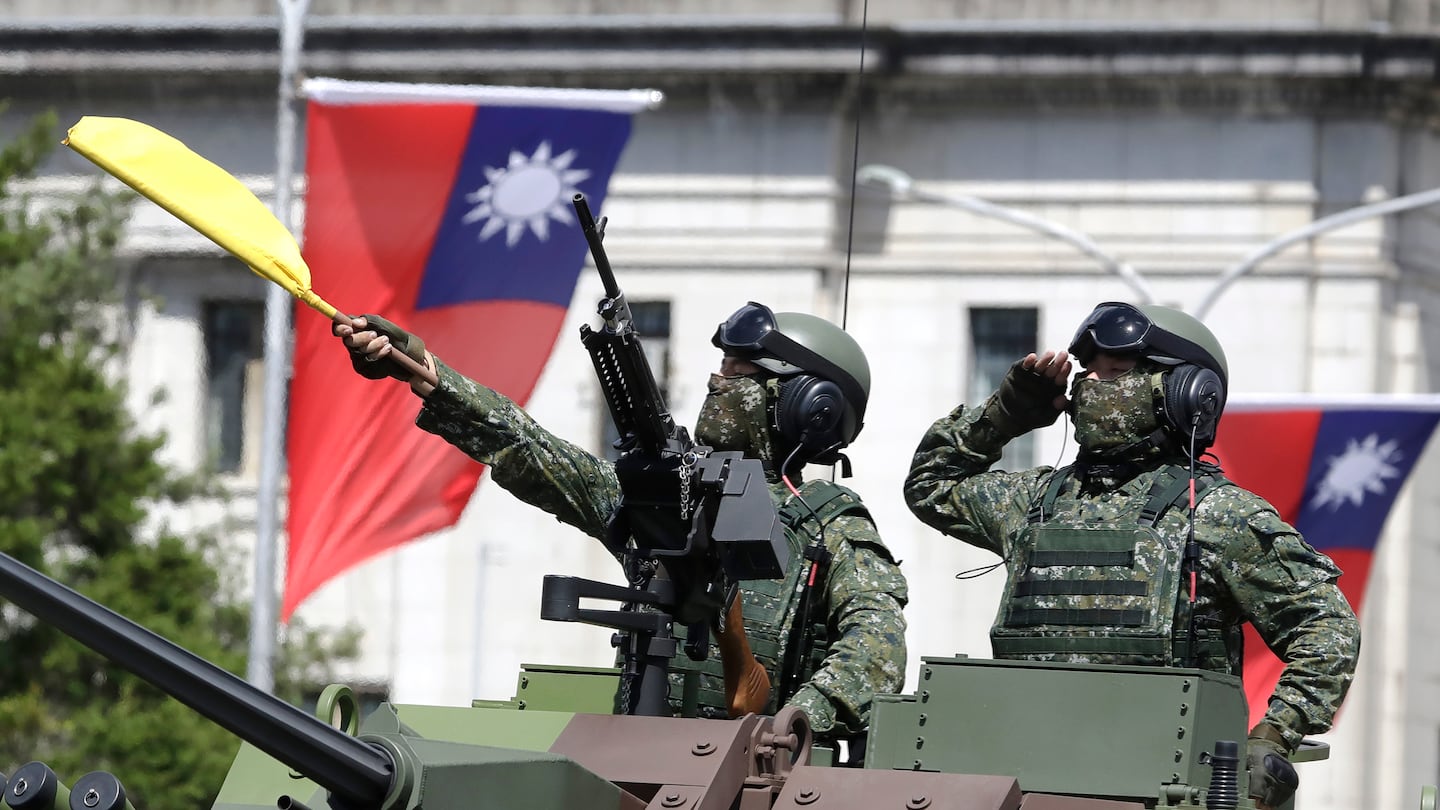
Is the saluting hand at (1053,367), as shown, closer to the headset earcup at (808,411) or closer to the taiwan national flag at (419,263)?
the headset earcup at (808,411)

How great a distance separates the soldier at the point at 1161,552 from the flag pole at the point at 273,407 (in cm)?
1298

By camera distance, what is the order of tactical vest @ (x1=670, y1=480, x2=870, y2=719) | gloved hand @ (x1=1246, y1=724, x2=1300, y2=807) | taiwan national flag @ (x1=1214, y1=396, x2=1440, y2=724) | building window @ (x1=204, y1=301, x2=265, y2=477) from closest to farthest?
1. gloved hand @ (x1=1246, y1=724, x2=1300, y2=807)
2. tactical vest @ (x1=670, y1=480, x2=870, y2=719)
3. taiwan national flag @ (x1=1214, y1=396, x2=1440, y2=724)
4. building window @ (x1=204, y1=301, x2=265, y2=477)

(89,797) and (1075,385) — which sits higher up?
(1075,385)

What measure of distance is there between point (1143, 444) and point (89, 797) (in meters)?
3.93

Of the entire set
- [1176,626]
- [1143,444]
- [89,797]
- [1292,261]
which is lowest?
[89,797]

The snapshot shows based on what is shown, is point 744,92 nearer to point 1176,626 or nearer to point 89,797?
point 1176,626

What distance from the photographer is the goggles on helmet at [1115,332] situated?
955cm

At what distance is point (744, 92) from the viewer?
34062mm

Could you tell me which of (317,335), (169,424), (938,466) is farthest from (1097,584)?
(169,424)

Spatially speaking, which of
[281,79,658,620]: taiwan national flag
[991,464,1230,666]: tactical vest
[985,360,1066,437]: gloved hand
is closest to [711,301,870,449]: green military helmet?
[985,360,1066,437]: gloved hand

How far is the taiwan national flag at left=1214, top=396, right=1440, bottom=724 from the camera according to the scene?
21.1 m

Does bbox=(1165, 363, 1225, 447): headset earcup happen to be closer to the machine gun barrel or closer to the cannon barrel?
the machine gun barrel

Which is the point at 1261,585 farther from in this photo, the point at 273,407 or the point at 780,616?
the point at 273,407

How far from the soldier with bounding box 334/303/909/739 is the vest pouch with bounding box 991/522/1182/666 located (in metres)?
0.53
